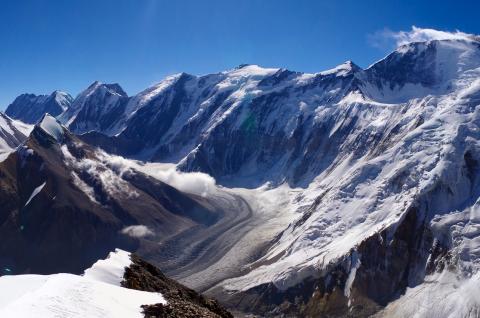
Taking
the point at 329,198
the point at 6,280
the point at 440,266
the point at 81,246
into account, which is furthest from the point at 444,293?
the point at 81,246

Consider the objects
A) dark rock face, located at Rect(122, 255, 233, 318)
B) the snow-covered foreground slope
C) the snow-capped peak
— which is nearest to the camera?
the snow-covered foreground slope

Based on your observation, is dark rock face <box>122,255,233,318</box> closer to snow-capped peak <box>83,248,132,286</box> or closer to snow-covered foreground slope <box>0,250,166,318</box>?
snow-capped peak <box>83,248,132,286</box>

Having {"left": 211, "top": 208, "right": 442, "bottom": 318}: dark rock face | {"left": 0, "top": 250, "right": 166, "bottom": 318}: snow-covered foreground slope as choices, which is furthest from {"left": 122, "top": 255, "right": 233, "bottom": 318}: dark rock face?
{"left": 211, "top": 208, "right": 442, "bottom": 318}: dark rock face

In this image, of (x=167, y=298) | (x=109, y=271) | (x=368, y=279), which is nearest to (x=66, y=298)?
(x=167, y=298)

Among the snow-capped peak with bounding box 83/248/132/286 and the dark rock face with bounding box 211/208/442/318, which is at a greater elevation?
the dark rock face with bounding box 211/208/442/318

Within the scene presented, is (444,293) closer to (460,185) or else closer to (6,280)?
(460,185)

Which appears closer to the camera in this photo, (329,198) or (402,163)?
(402,163)

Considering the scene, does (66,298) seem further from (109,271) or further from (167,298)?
(109,271)

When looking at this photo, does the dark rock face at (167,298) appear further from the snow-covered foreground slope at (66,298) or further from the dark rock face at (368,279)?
the dark rock face at (368,279)
